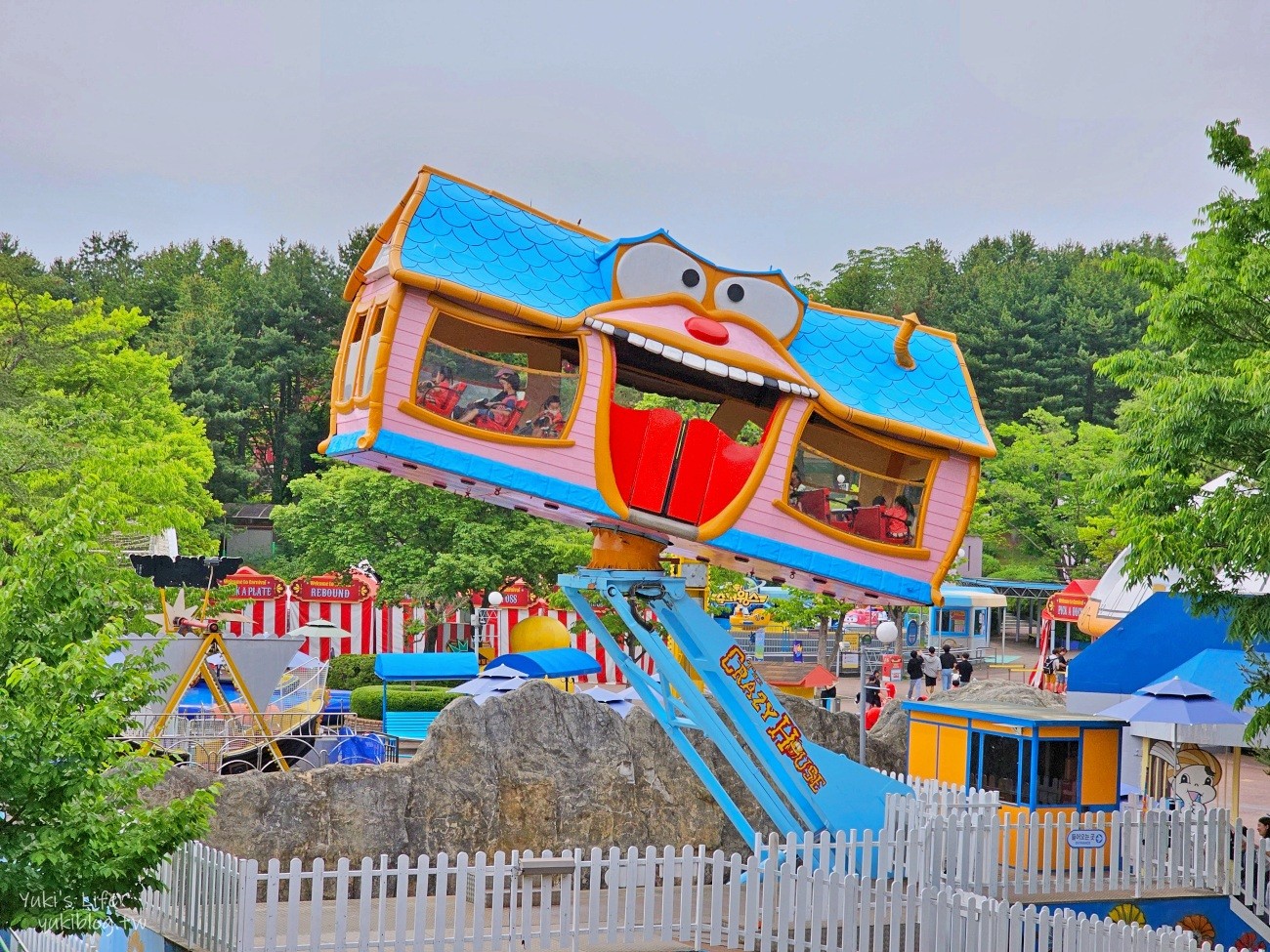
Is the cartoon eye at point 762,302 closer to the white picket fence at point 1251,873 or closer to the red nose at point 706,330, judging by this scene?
the red nose at point 706,330

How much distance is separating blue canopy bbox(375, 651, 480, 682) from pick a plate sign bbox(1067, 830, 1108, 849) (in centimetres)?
1585

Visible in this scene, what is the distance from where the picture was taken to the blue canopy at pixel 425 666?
2875 cm

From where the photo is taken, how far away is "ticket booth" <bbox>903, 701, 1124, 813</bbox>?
56.1 feet

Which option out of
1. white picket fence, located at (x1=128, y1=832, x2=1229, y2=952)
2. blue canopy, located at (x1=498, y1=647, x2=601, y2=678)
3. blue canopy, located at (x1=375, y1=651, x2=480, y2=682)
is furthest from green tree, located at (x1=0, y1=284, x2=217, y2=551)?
white picket fence, located at (x1=128, y1=832, x2=1229, y2=952)

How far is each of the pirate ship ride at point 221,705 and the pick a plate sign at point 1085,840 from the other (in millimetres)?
10030

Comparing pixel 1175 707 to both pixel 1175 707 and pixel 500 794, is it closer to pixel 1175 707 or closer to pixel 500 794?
pixel 1175 707

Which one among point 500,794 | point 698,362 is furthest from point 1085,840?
point 698,362

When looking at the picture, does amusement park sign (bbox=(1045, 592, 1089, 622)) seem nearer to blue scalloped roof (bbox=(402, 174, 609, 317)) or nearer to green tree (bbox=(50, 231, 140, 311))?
blue scalloped roof (bbox=(402, 174, 609, 317))

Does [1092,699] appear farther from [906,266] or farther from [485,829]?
[906,266]

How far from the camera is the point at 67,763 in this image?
29.3 feet

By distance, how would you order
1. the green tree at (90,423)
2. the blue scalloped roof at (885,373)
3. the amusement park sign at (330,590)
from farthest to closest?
the amusement park sign at (330,590), the green tree at (90,423), the blue scalloped roof at (885,373)

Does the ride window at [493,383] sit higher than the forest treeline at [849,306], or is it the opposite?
the forest treeline at [849,306]

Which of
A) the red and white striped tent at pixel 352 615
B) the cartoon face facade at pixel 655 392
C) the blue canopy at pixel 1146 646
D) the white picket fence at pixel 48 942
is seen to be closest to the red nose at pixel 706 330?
the cartoon face facade at pixel 655 392

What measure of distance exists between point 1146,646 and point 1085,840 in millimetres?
6195
